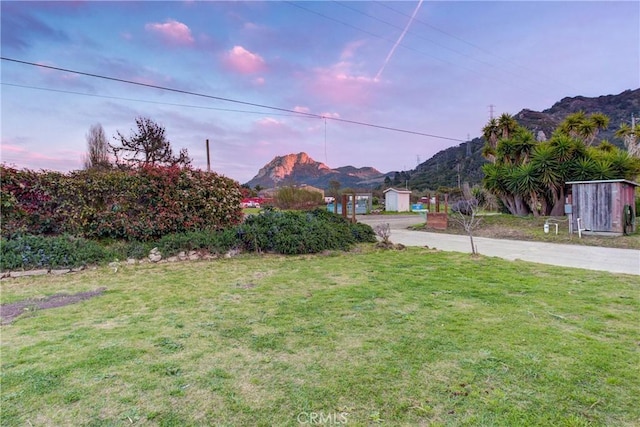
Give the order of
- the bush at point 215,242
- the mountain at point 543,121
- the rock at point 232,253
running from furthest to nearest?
1. the mountain at point 543,121
2. the rock at point 232,253
3. the bush at point 215,242

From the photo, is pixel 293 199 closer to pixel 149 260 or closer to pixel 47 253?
pixel 149 260

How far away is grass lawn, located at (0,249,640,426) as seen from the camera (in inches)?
66.2

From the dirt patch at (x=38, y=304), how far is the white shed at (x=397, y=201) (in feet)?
88.6

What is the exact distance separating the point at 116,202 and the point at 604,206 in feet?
44.4

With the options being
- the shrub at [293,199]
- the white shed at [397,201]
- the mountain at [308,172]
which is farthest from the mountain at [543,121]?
the shrub at [293,199]

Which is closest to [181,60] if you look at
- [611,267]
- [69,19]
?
[69,19]

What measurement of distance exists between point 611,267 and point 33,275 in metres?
10.3

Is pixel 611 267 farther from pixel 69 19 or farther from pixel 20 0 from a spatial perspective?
pixel 20 0

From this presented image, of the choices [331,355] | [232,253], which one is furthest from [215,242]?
[331,355]

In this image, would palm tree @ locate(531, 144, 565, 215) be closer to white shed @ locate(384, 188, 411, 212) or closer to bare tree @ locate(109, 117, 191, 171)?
bare tree @ locate(109, 117, 191, 171)

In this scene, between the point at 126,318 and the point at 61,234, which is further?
the point at 61,234

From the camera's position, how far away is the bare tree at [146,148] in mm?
15367

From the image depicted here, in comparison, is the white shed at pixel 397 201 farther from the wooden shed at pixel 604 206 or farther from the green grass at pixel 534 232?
the wooden shed at pixel 604 206

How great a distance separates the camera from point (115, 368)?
217cm
